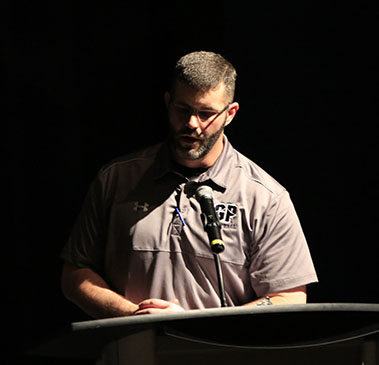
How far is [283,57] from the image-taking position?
2.98 meters

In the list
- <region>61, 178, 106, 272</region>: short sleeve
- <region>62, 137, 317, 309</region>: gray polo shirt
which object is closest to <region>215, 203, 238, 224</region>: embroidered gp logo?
<region>62, 137, 317, 309</region>: gray polo shirt

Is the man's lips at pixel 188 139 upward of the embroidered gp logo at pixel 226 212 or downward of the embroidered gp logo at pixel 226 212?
upward

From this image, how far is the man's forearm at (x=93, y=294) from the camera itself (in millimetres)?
2086

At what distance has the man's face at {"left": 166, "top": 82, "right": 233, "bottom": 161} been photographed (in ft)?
7.04

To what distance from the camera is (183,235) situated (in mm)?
2158

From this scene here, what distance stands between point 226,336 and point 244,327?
0.03 metres

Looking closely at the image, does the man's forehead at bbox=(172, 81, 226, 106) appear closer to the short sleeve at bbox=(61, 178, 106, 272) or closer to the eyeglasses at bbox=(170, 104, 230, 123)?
Answer: the eyeglasses at bbox=(170, 104, 230, 123)

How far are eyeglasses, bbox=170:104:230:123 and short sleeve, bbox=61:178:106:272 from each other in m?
0.37

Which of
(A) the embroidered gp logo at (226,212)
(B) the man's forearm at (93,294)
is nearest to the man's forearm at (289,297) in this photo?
(A) the embroidered gp logo at (226,212)

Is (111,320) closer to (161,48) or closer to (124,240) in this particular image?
(124,240)

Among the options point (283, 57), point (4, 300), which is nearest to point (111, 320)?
point (4, 300)

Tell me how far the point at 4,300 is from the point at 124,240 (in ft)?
3.10

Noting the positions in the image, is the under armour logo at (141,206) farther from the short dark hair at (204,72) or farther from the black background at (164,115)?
the black background at (164,115)

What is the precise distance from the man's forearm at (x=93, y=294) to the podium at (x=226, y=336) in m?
0.93
